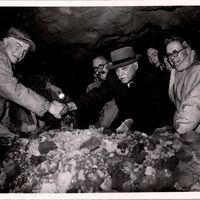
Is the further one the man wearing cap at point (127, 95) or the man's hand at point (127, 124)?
the man's hand at point (127, 124)

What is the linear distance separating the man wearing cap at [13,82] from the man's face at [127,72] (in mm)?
586

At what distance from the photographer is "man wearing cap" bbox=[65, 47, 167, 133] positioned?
1964 mm

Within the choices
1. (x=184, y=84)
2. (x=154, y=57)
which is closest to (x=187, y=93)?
(x=184, y=84)

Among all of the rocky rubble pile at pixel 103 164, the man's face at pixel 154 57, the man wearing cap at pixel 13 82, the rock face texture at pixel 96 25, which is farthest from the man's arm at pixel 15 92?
the man's face at pixel 154 57

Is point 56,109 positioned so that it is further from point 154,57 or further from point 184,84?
point 154,57

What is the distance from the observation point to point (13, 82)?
174 centimetres

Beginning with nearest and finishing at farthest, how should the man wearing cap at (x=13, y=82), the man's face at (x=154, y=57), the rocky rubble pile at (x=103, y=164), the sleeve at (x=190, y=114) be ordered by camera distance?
the rocky rubble pile at (x=103, y=164)
the sleeve at (x=190, y=114)
the man wearing cap at (x=13, y=82)
the man's face at (x=154, y=57)

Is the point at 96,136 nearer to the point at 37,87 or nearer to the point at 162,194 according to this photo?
the point at 162,194

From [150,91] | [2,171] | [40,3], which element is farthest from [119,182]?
[40,3]

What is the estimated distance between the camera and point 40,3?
59.7 inches

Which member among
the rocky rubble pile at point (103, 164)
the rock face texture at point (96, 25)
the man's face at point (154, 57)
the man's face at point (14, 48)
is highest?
the rock face texture at point (96, 25)

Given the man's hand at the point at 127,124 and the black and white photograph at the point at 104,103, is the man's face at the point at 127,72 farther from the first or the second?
the man's hand at the point at 127,124

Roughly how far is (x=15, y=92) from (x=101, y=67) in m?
0.86

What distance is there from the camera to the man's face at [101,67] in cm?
235
